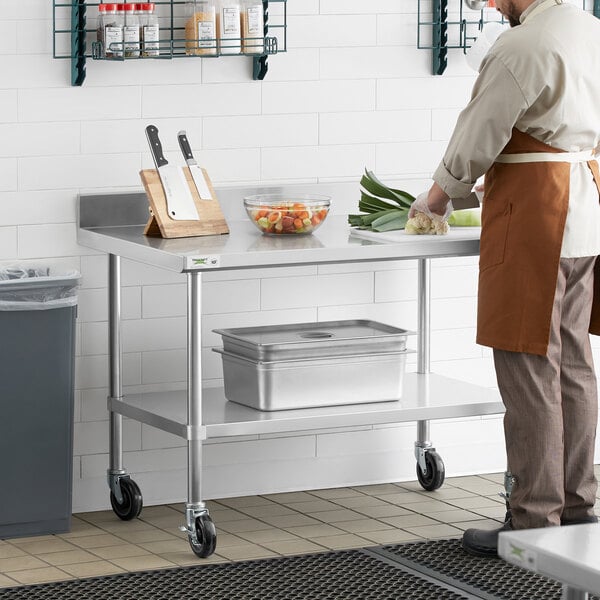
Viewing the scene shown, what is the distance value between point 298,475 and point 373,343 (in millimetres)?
741

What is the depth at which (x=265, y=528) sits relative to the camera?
4.53 m

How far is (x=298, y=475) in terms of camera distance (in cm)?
503

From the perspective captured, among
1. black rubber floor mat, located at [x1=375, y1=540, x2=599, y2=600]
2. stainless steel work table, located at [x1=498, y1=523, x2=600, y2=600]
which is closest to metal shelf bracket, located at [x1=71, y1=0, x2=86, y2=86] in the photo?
black rubber floor mat, located at [x1=375, y1=540, x2=599, y2=600]

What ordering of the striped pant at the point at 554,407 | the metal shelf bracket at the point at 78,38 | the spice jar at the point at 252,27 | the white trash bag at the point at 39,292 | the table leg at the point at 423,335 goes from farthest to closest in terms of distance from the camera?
the table leg at the point at 423,335 < the spice jar at the point at 252,27 < the metal shelf bracket at the point at 78,38 < the white trash bag at the point at 39,292 < the striped pant at the point at 554,407

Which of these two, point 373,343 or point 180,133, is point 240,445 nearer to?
point 373,343

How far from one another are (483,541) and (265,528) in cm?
73

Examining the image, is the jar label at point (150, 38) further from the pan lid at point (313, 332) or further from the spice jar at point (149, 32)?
the pan lid at point (313, 332)

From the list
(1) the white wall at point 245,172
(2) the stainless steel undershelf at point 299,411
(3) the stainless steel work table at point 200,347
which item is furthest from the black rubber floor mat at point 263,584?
(1) the white wall at point 245,172

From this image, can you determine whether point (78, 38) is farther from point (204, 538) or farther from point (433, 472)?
point (433, 472)

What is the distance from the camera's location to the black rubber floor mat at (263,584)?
384 cm

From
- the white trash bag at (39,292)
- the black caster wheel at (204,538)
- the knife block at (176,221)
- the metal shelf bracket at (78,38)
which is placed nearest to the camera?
the black caster wheel at (204,538)

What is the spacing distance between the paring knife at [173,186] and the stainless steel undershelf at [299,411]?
1.96ft

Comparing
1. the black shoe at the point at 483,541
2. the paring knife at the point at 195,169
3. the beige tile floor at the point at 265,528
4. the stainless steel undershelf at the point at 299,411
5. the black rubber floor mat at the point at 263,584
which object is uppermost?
the paring knife at the point at 195,169

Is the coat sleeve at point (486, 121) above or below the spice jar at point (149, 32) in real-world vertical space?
below
